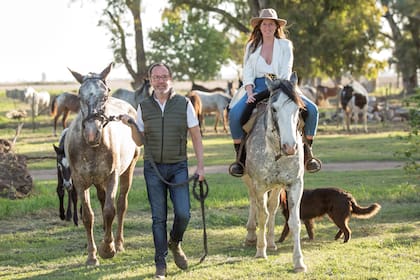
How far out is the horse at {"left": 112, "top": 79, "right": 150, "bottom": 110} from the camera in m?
29.0

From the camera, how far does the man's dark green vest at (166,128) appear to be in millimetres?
8477

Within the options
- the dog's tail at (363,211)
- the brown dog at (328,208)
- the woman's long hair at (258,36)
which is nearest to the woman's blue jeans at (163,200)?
the woman's long hair at (258,36)

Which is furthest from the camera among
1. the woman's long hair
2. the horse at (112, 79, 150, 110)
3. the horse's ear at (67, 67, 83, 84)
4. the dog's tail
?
the horse at (112, 79, 150, 110)

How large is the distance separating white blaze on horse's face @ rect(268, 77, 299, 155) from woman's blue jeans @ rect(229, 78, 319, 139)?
2.78ft

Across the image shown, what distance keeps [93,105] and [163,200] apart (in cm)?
138

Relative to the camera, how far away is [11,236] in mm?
11523

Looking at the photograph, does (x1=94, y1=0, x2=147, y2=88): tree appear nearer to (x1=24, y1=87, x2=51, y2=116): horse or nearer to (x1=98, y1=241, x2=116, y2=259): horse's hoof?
(x1=24, y1=87, x2=51, y2=116): horse

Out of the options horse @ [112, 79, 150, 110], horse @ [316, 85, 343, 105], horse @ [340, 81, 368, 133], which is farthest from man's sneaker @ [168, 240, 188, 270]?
horse @ [316, 85, 343, 105]

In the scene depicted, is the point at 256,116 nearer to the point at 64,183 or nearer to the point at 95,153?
the point at 95,153

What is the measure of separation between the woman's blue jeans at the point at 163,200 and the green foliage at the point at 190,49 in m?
52.1

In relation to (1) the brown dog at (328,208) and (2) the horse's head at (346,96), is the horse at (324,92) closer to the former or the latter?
(2) the horse's head at (346,96)

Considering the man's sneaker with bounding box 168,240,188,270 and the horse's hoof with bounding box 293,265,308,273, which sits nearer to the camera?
the horse's hoof with bounding box 293,265,308,273

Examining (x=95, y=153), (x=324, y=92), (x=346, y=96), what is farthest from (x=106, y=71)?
(x=324, y=92)

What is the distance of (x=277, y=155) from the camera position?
9023 millimetres
